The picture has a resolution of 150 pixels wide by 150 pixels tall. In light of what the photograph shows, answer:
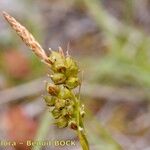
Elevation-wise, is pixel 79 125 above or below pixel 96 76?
below

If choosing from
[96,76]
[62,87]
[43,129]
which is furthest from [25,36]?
[96,76]

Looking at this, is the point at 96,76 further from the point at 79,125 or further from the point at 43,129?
the point at 79,125

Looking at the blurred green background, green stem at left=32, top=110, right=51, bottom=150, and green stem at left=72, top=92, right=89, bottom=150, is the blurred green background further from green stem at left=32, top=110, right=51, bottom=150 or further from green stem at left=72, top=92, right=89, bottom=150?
green stem at left=72, top=92, right=89, bottom=150

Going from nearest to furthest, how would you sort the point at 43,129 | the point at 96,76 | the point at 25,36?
the point at 25,36, the point at 43,129, the point at 96,76

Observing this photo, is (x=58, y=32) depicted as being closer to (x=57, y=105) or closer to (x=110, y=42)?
(x=110, y=42)

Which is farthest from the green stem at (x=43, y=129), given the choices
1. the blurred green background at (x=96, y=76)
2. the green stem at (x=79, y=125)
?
the green stem at (x=79, y=125)

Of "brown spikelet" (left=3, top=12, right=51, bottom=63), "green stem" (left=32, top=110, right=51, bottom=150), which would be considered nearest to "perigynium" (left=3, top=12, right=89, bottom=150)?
"brown spikelet" (left=3, top=12, right=51, bottom=63)
